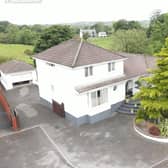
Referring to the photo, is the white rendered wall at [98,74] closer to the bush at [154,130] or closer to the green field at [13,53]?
the bush at [154,130]

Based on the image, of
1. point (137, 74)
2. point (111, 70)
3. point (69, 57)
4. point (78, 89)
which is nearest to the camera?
point (78, 89)

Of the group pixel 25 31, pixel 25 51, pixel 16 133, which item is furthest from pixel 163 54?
pixel 25 31

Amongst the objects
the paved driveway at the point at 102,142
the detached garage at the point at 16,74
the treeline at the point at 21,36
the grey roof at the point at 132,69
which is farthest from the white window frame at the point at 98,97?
the treeline at the point at 21,36

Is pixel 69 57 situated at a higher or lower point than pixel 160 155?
higher

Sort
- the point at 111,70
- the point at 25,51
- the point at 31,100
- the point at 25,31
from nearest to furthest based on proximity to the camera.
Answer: the point at 111,70 → the point at 31,100 → the point at 25,51 → the point at 25,31

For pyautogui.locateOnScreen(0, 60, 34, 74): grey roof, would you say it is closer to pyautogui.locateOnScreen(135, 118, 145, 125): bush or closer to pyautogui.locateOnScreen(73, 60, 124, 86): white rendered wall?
pyautogui.locateOnScreen(73, 60, 124, 86): white rendered wall

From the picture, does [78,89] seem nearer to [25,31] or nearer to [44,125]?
[44,125]
